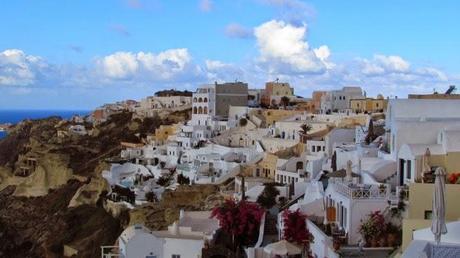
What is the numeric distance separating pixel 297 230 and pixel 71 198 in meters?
42.0

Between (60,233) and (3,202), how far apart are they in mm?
19594

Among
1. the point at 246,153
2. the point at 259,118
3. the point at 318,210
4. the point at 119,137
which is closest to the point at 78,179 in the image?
the point at 119,137

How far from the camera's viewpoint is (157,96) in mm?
93750

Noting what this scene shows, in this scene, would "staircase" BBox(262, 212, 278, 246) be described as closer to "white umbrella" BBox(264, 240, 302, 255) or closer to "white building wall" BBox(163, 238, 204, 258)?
"white building wall" BBox(163, 238, 204, 258)

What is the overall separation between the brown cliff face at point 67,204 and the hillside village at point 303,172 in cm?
288

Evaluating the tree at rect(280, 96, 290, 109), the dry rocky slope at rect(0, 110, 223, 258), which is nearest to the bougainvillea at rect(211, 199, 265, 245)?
the dry rocky slope at rect(0, 110, 223, 258)

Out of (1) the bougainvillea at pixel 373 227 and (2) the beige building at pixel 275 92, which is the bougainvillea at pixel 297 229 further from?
(2) the beige building at pixel 275 92

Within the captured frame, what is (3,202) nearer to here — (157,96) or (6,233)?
(6,233)

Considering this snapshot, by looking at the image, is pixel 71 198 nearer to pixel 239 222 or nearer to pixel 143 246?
pixel 143 246

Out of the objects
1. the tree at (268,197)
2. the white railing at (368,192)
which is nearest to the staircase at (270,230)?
the tree at (268,197)

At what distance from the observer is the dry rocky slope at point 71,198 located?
38938 mm

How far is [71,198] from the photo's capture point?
186ft

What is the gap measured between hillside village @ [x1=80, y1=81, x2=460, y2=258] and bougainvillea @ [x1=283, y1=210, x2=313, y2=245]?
0.15 ft

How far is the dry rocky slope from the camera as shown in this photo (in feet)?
128
